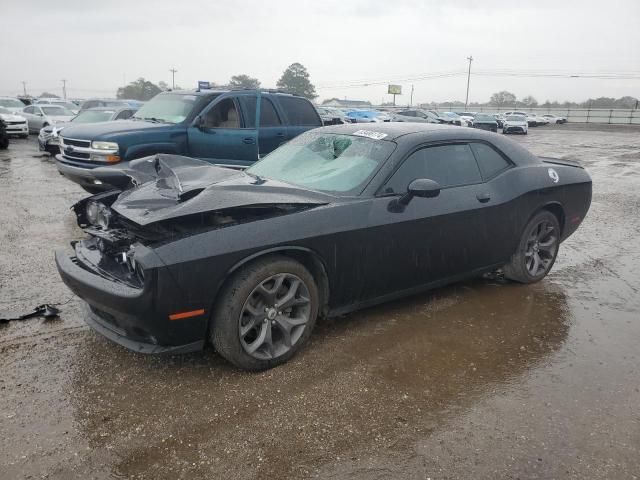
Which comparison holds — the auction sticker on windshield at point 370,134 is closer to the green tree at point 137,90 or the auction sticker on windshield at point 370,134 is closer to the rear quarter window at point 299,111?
the rear quarter window at point 299,111

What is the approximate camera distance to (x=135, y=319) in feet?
9.21

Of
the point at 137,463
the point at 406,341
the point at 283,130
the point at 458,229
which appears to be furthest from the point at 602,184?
the point at 137,463

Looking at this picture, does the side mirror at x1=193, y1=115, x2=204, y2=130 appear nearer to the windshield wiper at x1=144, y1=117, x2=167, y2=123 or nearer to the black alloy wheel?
the windshield wiper at x1=144, y1=117, x2=167, y2=123

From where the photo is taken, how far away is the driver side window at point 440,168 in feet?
12.4

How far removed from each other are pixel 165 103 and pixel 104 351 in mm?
5995

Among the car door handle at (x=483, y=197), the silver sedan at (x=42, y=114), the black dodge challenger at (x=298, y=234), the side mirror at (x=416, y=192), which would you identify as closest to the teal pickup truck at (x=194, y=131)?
the black dodge challenger at (x=298, y=234)

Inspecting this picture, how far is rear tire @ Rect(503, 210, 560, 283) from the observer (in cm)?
470

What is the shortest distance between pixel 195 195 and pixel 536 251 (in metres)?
3.36

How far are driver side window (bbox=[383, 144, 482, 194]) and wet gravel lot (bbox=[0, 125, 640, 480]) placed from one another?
3.48 feet

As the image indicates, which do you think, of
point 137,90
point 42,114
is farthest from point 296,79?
point 42,114

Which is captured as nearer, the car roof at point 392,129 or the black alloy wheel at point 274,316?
the black alloy wheel at point 274,316

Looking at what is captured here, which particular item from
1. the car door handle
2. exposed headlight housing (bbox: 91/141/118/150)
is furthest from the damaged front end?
exposed headlight housing (bbox: 91/141/118/150)

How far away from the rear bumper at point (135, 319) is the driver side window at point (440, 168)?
68.2 inches

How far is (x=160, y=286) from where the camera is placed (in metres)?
2.72
